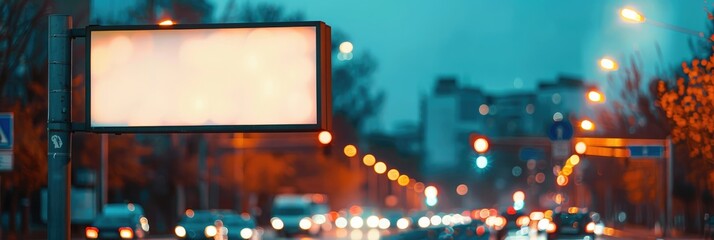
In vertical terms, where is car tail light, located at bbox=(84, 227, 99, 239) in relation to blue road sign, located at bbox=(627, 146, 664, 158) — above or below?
below

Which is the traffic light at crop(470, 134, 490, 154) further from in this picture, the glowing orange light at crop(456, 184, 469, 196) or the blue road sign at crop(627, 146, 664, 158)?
the glowing orange light at crop(456, 184, 469, 196)

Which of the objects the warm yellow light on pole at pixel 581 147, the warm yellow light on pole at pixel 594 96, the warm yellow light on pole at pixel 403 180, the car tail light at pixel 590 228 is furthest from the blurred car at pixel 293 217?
the warm yellow light on pole at pixel 403 180

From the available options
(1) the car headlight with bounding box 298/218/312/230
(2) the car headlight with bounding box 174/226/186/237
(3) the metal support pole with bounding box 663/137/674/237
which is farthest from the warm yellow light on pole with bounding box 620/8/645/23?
(1) the car headlight with bounding box 298/218/312/230

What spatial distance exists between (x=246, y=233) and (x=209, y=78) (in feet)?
108

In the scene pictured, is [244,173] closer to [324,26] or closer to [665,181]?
[665,181]

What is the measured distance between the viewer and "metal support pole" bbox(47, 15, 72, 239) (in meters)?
12.8

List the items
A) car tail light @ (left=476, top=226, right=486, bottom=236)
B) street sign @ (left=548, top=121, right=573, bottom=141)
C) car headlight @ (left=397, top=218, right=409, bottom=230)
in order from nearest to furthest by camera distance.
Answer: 1. car tail light @ (left=476, top=226, right=486, bottom=236)
2. street sign @ (left=548, top=121, right=573, bottom=141)
3. car headlight @ (left=397, top=218, right=409, bottom=230)

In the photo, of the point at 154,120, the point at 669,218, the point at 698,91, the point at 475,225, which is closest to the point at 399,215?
the point at 669,218

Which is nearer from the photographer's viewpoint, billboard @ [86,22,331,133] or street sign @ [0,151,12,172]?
billboard @ [86,22,331,133]

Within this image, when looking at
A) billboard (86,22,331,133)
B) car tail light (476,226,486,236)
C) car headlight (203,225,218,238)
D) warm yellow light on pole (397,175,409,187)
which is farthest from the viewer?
warm yellow light on pole (397,175,409,187)

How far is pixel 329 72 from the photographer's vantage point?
12.9 m

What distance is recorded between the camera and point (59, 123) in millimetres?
12984

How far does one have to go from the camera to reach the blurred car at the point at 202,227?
44.5 meters

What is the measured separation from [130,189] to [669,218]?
3200 cm
